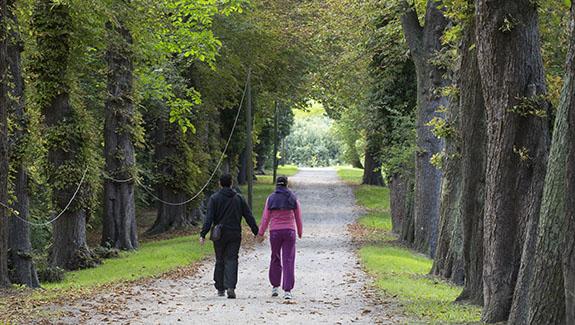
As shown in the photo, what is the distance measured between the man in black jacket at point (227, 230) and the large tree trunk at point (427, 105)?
31.4ft

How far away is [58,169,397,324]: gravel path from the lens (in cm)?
1241

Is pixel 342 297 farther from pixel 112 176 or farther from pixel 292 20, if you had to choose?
pixel 292 20

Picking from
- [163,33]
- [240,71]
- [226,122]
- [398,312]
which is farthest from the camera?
[226,122]

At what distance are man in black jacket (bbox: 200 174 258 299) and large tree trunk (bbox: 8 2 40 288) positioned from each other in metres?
3.57

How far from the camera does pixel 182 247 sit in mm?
27000

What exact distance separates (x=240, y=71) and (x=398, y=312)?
25009 mm

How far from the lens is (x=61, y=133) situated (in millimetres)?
21125

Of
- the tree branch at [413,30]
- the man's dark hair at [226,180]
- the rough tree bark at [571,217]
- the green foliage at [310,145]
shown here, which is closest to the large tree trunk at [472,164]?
the man's dark hair at [226,180]

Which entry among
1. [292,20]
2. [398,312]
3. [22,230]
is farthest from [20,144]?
[292,20]

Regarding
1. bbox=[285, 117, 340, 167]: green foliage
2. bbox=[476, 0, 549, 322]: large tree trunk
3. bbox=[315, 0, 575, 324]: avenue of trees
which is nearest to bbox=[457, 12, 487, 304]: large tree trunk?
bbox=[315, 0, 575, 324]: avenue of trees

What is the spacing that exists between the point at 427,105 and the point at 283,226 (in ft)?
35.2

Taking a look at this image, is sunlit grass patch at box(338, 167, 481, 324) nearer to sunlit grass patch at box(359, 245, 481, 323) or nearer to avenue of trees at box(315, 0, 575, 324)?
sunlit grass patch at box(359, 245, 481, 323)

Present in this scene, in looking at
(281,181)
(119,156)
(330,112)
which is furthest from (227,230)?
(330,112)

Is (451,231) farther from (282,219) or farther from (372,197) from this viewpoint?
(372,197)
